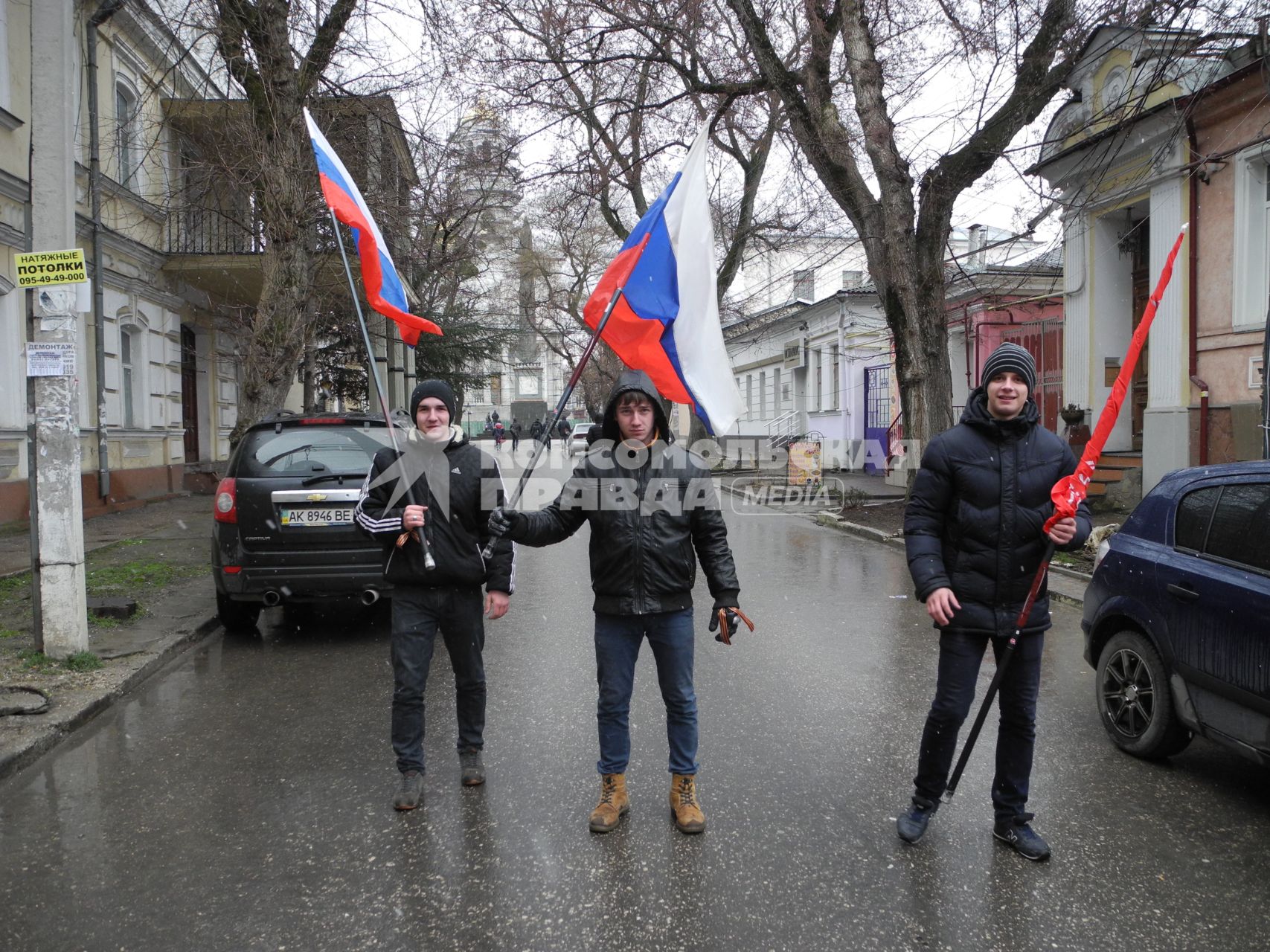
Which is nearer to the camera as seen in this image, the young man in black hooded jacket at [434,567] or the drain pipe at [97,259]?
the young man in black hooded jacket at [434,567]

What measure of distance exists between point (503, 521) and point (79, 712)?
10.1 ft

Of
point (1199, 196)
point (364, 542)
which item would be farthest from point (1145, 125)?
point (364, 542)

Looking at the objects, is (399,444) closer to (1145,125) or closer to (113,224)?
(1145,125)

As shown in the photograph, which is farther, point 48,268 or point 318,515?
point 318,515

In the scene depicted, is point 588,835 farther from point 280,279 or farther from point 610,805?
point 280,279

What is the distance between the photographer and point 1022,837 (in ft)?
11.4

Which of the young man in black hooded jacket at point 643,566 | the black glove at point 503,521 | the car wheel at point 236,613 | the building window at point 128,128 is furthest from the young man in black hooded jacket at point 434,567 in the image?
the building window at point 128,128

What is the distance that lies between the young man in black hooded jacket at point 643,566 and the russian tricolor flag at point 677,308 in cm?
41

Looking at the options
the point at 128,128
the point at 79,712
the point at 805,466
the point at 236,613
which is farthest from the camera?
the point at 805,466

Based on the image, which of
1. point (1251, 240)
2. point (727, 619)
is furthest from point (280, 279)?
point (1251, 240)

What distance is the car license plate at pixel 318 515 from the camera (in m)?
6.70

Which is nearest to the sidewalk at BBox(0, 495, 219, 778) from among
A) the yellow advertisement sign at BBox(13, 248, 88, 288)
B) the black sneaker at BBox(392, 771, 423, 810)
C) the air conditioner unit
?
the black sneaker at BBox(392, 771, 423, 810)

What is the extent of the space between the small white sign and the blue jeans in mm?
4258

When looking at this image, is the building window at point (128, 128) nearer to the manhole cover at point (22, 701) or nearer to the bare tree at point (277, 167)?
the bare tree at point (277, 167)
